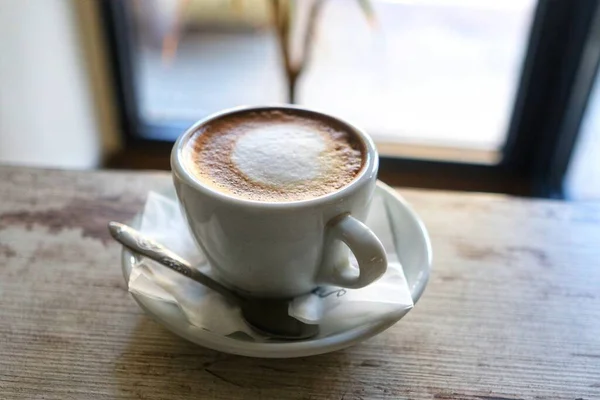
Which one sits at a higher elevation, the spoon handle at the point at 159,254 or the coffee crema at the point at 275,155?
the coffee crema at the point at 275,155

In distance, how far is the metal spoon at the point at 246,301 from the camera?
0.44 meters

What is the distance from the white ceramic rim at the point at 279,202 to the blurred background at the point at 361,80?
0.54 meters

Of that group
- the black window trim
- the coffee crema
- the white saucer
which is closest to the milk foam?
the coffee crema

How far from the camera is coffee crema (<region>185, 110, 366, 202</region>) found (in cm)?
44

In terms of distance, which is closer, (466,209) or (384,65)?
(466,209)

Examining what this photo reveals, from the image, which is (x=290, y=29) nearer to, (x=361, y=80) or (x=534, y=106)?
(x=361, y=80)

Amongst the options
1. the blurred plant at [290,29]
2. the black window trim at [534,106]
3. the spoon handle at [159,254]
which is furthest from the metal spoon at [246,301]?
the black window trim at [534,106]

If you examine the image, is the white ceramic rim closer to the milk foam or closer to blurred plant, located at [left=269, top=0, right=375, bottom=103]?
the milk foam

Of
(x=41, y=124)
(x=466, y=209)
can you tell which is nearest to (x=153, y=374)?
(x=466, y=209)

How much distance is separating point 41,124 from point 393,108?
690 mm

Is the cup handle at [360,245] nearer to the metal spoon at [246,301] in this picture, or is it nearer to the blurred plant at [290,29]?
the metal spoon at [246,301]

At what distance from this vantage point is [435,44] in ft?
4.22

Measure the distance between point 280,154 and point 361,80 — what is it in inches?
34.9

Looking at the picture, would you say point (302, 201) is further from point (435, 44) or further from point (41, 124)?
point (435, 44)
